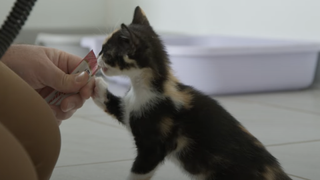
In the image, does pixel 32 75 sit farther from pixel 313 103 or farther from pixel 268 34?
pixel 268 34

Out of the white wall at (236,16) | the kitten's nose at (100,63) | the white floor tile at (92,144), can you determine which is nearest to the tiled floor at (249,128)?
the white floor tile at (92,144)

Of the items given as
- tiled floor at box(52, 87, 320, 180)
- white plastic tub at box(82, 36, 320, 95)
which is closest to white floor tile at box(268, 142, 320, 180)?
tiled floor at box(52, 87, 320, 180)

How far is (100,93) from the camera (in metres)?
1.20

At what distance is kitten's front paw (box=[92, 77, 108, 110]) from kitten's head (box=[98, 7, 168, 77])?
3.6 inches

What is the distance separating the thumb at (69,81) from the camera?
3.83ft

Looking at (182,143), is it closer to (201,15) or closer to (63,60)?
(63,60)

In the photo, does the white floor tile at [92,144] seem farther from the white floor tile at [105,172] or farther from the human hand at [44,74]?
the human hand at [44,74]

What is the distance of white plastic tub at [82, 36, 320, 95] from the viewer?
2338 mm

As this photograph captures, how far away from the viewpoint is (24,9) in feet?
1.78

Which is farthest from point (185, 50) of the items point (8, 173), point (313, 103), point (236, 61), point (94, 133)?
point (8, 173)

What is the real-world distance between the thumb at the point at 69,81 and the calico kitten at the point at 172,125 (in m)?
0.08

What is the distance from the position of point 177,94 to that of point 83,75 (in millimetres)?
230

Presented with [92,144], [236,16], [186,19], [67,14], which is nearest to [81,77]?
[92,144]

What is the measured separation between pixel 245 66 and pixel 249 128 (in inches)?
27.5
